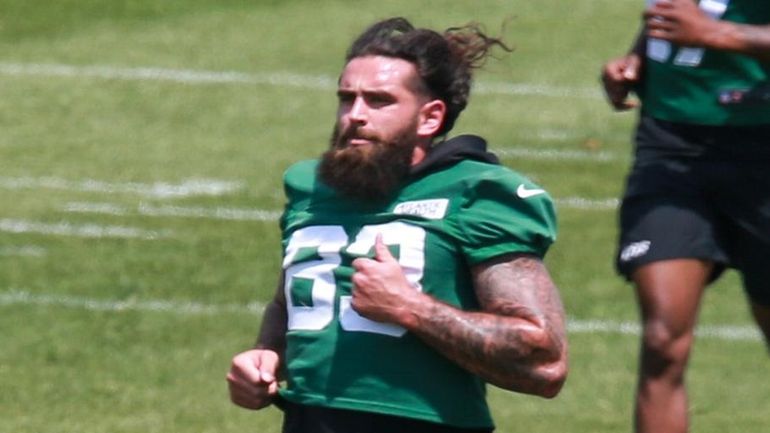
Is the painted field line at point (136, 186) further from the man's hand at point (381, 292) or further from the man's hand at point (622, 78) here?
the man's hand at point (381, 292)

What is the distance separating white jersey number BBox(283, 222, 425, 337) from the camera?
4930mm

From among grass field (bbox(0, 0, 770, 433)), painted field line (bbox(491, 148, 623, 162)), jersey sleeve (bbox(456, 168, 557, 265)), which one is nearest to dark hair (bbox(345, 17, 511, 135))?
jersey sleeve (bbox(456, 168, 557, 265))

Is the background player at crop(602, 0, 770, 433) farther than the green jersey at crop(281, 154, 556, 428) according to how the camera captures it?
Yes

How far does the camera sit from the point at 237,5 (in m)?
17.3

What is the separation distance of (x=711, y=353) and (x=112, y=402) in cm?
245

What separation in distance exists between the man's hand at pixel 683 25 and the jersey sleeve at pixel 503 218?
178 cm

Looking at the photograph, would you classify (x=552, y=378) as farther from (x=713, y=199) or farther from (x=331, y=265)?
(x=713, y=199)

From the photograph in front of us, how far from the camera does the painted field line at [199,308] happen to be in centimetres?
932

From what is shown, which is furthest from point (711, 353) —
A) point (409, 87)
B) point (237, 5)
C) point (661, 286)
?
point (237, 5)

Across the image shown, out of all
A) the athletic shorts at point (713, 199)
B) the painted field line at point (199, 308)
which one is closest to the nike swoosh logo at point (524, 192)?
the athletic shorts at point (713, 199)

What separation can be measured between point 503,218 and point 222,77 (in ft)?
33.2

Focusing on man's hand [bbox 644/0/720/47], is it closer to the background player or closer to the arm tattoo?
the background player

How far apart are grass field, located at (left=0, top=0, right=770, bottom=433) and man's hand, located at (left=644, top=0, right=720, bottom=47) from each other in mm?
1872

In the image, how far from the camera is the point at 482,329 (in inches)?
188
